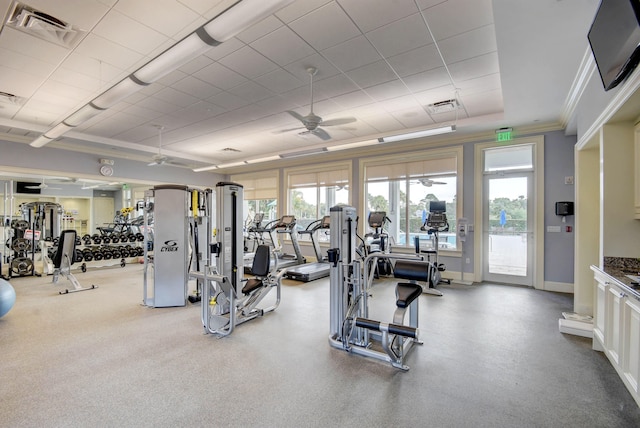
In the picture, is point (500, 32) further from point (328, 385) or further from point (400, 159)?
point (400, 159)

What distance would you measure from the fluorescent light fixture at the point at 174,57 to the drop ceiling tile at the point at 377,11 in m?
1.28

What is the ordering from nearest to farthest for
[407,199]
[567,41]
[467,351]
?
[567,41] → [467,351] → [407,199]

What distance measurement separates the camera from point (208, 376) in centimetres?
259

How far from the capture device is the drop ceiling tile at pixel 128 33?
9.11 ft

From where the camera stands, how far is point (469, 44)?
3170mm

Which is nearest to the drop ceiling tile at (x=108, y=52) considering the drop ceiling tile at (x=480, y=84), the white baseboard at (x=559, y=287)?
the drop ceiling tile at (x=480, y=84)

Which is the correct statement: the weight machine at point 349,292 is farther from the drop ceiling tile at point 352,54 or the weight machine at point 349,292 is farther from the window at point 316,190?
the window at point 316,190

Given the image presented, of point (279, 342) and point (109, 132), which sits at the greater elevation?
point (109, 132)

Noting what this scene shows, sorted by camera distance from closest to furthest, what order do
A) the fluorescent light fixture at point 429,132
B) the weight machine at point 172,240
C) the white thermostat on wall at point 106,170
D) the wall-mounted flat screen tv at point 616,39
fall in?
the wall-mounted flat screen tv at point 616,39
the weight machine at point 172,240
the fluorescent light fixture at point 429,132
the white thermostat on wall at point 106,170

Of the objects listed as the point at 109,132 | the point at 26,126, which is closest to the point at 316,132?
the point at 109,132

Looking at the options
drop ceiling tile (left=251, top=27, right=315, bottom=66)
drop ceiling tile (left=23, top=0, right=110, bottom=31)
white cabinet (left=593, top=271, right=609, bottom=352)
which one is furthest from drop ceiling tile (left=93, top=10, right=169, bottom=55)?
white cabinet (left=593, top=271, right=609, bottom=352)

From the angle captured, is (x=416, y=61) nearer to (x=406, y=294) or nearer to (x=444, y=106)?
(x=444, y=106)

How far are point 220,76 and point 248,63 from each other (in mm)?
546

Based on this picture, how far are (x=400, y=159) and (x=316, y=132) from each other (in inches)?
136
